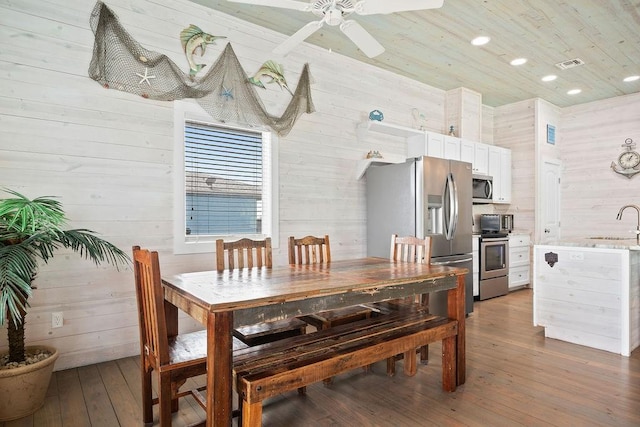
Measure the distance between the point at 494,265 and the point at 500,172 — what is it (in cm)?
161

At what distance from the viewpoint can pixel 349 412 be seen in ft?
7.14

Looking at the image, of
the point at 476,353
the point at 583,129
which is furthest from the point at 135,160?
the point at 583,129

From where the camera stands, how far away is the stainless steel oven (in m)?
5.00

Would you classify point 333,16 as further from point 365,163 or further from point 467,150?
point 467,150

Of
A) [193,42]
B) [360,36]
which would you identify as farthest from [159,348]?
[193,42]

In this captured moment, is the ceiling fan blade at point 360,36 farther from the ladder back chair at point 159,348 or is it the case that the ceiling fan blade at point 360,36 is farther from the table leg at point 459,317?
the ladder back chair at point 159,348

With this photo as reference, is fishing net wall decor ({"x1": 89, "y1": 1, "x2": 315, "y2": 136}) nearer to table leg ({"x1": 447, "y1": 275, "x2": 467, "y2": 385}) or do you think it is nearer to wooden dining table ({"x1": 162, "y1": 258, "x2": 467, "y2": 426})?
wooden dining table ({"x1": 162, "y1": 258, "x2": 467, "y2": 426})

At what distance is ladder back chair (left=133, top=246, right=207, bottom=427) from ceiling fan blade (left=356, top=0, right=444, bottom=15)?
1822 mm

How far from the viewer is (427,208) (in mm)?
3969

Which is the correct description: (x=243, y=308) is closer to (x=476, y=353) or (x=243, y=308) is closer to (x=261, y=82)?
(x=476, y=353)

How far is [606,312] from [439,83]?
3397 mm

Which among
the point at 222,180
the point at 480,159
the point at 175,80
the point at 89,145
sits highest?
the point at 175,80

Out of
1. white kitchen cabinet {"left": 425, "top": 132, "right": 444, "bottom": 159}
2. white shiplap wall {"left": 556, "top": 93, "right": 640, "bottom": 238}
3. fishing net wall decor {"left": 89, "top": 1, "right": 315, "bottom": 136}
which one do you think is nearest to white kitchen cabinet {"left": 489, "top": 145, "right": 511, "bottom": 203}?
white shiplap wall {"left": 556, "top": 93, "right": 640, "bottom": 238}

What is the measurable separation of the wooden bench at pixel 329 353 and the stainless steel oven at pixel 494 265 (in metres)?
2.81
